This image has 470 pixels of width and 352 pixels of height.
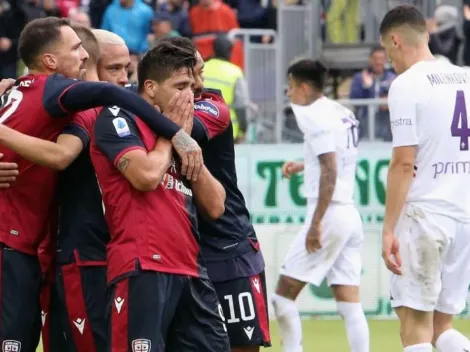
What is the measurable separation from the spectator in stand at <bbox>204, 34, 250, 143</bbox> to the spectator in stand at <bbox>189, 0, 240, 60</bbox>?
2791 mm

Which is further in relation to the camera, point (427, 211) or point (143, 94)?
point (427, 211)

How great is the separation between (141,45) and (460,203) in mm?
10465

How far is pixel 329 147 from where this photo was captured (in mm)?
9922

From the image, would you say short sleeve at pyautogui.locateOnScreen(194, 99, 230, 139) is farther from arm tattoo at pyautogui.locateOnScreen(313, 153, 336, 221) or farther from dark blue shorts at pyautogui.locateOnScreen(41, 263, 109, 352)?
arm tattoo at pyautogui.locateOnScreen(313, 153, 336, 221)

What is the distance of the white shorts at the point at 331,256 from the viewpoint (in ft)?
33.0

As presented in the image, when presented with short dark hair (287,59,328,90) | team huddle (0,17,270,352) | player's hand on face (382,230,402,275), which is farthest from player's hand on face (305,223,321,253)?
team huddle (0,17,270,352)

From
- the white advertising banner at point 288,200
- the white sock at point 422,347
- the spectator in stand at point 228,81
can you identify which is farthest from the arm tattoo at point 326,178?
the spectator in stand at point 228,81

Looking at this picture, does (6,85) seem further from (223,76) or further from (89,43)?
(223,76)

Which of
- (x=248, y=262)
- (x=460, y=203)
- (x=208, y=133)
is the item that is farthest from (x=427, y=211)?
(x=208, y=133)

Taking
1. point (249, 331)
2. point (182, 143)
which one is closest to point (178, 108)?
point (182, 143)

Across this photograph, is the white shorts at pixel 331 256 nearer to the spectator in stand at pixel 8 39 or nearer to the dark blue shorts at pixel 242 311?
the dark blue shorts at pixel 242 311

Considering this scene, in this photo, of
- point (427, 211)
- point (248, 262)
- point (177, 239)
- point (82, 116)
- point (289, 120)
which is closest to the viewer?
point (177, 239)

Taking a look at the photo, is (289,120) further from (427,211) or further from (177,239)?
(177,239)

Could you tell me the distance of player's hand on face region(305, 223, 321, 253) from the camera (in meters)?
9.98
